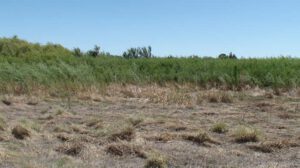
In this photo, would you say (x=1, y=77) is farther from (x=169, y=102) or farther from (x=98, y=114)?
(x=98, y=114)

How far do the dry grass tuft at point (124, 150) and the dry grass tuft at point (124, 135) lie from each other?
906 millimetres

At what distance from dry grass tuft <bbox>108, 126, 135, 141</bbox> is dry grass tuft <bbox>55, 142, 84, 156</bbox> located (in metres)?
0.96

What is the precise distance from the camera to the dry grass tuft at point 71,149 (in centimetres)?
892

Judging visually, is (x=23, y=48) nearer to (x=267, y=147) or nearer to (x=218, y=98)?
(x=218, y=98)

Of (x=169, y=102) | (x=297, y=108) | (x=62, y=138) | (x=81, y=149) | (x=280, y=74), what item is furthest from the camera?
(x=280, y=74)

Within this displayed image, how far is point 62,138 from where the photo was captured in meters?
10.5

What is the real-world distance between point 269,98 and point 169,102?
431 centimetres

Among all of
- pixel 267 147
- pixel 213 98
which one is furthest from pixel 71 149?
pixel 213 98

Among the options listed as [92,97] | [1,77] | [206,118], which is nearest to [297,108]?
[206,118]

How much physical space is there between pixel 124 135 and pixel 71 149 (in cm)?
151

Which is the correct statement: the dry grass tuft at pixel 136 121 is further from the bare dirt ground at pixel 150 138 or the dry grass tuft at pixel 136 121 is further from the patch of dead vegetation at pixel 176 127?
the patch of dead vegetation at pixel 176 127

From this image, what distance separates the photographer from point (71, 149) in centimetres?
902

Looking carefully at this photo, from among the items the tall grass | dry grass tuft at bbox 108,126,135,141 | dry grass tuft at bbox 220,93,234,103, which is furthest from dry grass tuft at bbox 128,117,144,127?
the tall grass

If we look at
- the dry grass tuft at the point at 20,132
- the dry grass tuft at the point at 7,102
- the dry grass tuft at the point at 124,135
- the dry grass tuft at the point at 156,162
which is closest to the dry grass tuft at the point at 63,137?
the dry grass tuft at the point at 20,132
